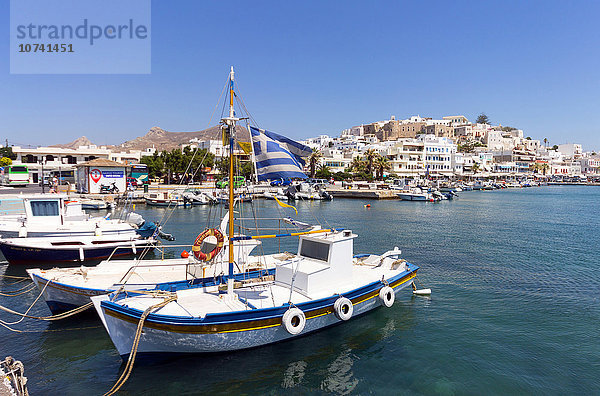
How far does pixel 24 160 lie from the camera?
282 feet

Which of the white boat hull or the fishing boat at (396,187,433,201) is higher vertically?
the fishing boat at (396,187,433,201)

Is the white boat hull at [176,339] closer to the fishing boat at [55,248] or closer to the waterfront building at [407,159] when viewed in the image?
the fishing boat at [55,248]

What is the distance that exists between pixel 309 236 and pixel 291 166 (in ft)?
9.05

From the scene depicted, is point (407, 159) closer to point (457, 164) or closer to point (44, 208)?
point (457, 164)

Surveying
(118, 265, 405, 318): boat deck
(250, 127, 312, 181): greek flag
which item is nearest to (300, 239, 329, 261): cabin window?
(118, 265, 405, 318): boat deck

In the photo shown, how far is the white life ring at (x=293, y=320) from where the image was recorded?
39.0 feet

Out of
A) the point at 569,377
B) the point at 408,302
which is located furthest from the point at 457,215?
the point at 569,377

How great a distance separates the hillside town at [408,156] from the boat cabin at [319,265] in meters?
37.7

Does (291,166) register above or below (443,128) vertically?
below

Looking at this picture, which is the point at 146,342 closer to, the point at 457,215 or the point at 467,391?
the point at 467,391

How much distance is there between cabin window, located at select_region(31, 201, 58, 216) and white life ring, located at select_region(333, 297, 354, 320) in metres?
20.7

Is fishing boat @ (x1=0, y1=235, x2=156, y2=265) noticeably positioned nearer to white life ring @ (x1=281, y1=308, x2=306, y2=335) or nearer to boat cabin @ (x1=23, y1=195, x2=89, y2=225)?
boat cabin @ (x1=23, y1=195, x2=89, y2=225)

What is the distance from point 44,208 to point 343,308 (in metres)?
21.3

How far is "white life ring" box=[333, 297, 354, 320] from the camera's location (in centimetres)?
1320
